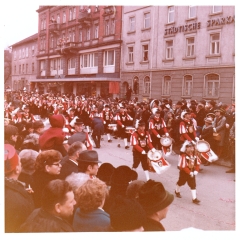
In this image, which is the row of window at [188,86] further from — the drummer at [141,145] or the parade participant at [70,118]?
the parade participant at [70,118]

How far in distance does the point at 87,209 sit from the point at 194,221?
1709mm

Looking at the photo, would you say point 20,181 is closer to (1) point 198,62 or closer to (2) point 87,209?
(2) point 87,209

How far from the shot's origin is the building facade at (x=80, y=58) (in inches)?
172

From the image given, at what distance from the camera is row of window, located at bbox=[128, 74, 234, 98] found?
396cm

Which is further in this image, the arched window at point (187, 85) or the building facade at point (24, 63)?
the arched window at point (187, 85)

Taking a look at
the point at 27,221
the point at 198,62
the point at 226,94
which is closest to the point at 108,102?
the point at 198,62

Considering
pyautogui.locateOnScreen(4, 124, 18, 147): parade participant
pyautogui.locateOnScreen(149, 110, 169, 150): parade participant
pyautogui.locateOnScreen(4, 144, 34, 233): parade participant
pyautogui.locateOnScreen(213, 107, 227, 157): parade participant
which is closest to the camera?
pyautogui.locateOnScreen(4, 144, 34, 233): parade participant

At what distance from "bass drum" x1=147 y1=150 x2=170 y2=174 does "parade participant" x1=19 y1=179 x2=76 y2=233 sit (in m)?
2.11

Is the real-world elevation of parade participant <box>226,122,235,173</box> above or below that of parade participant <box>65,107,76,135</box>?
below

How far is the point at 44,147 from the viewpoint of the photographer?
11.6 ft

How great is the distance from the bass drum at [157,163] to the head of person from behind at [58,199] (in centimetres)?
215

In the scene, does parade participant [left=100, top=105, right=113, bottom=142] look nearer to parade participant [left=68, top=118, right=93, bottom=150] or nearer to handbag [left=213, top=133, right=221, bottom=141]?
parade participant [left=68, top=118, right=93, bottom=150]

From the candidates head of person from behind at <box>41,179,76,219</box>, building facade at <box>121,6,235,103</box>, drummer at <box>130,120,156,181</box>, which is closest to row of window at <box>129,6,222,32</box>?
building facade at <box>121,6,235,103</box>

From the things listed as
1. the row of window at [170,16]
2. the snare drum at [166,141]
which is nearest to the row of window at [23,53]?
the row of window at [170,16]
